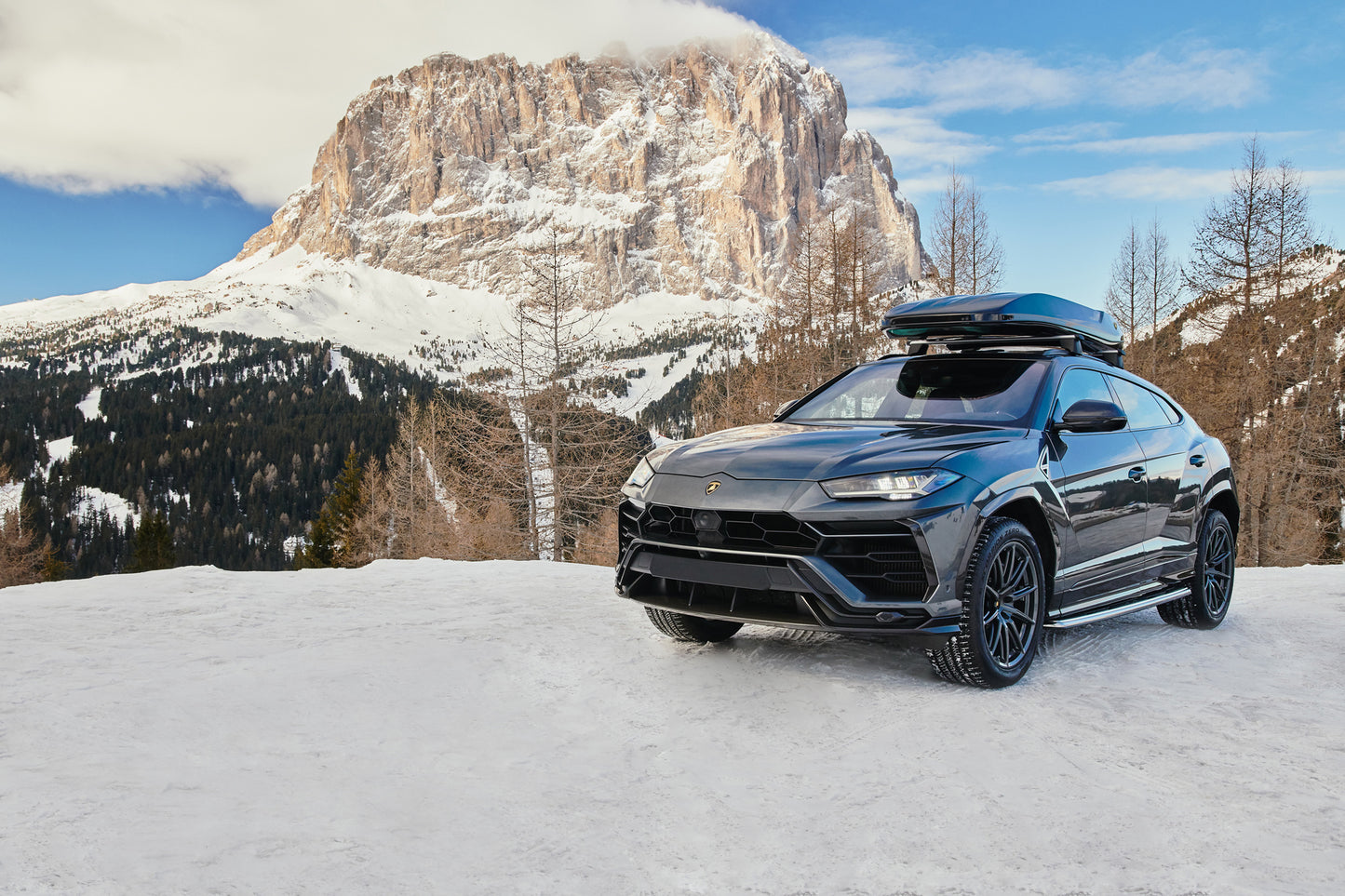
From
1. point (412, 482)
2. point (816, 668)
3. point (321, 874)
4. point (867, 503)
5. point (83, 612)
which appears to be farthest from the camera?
point (412, 482)

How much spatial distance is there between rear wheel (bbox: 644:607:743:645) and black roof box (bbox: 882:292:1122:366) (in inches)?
84.5

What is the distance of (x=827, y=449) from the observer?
3840 mm

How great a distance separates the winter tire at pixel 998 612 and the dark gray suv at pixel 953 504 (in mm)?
11

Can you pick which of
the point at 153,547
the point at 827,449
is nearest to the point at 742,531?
the point at 827,449

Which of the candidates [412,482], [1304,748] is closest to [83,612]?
[1304,748]

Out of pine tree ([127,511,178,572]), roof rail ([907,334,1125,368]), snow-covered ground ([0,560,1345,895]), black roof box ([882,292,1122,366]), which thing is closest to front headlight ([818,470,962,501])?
snow-covered ground ([0,560,1345,895])

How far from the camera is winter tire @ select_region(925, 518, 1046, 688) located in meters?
3.63

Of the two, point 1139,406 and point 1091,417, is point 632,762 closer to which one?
point 1091,417

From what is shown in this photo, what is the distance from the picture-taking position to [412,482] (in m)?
45.3

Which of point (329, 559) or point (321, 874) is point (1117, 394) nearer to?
point (321, 874)

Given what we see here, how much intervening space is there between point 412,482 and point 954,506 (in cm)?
4438

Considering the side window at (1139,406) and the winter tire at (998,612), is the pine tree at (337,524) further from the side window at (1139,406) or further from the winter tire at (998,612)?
the winter tire at (998,612)

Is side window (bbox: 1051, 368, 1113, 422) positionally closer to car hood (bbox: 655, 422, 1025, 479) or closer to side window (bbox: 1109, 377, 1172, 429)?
side window (bbox: 1109, 377, 1172, 429)

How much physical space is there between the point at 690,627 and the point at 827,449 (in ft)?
4.31
